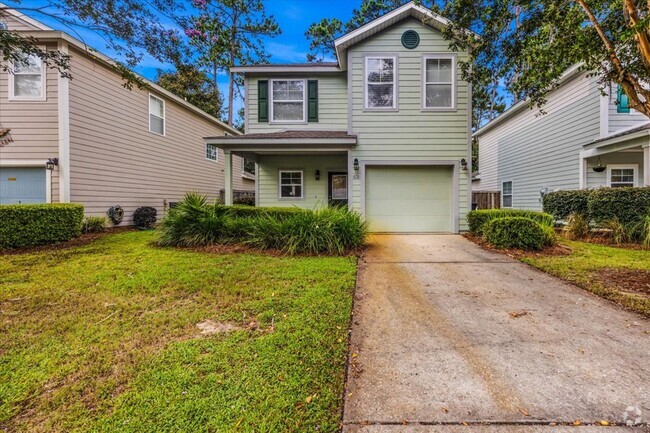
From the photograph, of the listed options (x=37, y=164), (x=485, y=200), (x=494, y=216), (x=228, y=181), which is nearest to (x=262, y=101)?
(x=228, y=181)

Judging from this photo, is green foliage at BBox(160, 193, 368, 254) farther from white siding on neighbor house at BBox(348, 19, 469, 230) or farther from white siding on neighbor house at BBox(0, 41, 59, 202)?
white siding on neighbor house at BBox(0, 41, 59, 202)

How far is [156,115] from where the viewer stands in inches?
464

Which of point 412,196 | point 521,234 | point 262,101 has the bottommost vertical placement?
point 521,234

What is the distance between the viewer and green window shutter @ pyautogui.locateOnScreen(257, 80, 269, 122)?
10172mm

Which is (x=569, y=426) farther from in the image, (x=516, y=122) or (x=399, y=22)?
Result: (x=516, y=122)

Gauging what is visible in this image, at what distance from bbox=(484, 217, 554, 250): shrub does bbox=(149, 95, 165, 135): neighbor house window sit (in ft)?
40.7

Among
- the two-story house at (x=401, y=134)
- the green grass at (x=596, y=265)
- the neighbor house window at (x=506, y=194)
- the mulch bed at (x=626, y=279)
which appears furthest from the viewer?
the neighbor house window at (x=506, y=194)

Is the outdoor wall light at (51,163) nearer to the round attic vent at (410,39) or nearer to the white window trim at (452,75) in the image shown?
the round attic vent at (410,39)

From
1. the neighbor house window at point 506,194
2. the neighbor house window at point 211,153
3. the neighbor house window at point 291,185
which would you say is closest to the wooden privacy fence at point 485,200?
the neighbor house window at point 506,194

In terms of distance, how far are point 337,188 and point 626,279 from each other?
7.84 metres

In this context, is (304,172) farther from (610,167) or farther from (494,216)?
(610,167)

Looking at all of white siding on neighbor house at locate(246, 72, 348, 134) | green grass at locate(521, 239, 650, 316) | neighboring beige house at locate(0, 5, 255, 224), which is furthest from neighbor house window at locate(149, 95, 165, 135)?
green grass at locate(521, 239, 650, 316)

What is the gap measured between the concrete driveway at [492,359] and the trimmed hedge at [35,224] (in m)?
7.52

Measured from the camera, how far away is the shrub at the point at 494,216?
7.15m
